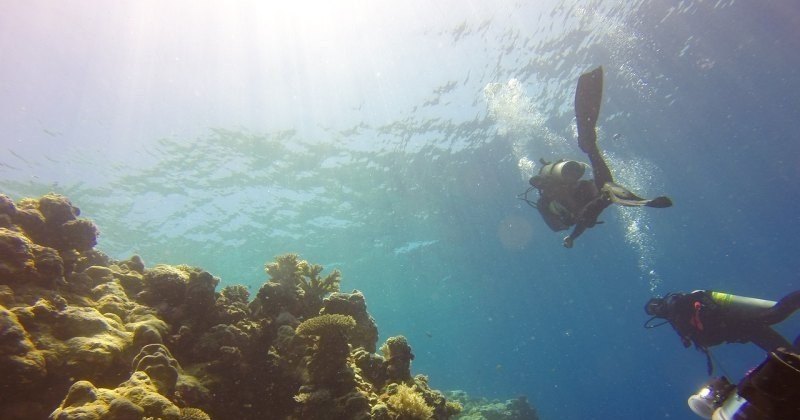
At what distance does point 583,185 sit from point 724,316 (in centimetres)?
466

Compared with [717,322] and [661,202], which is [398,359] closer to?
[661,202]

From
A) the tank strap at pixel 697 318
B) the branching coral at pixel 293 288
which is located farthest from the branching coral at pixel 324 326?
the tank strap at pixel 697 318

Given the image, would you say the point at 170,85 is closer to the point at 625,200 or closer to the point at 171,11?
the point at 171,11

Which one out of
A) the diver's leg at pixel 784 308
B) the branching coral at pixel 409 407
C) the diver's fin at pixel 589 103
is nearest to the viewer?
the branching coral at pixel 409 407

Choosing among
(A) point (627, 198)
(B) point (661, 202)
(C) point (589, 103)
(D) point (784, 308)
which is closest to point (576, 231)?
(A) point (627, 198)

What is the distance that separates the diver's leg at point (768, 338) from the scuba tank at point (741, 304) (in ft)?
2.08

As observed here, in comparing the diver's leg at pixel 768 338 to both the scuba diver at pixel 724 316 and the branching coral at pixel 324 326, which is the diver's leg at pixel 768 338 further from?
the branching coral at pixel 324 326

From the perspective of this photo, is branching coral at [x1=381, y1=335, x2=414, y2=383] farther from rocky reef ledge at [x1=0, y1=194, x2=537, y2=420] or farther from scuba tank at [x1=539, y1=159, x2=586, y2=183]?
scuba tank at [x1=539, y1=159, x2=586, y2=183]

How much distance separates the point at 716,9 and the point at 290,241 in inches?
1331

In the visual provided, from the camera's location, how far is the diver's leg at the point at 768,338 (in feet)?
27.4

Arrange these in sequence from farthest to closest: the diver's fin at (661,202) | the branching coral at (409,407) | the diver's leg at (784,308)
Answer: the diver's leg at (784,308)
the diver's fin at (661,202)
the branching coral at (409,407)

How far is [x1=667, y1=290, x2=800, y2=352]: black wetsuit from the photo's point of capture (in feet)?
27.1

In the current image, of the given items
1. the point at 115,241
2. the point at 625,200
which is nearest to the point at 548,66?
the point at 625,200

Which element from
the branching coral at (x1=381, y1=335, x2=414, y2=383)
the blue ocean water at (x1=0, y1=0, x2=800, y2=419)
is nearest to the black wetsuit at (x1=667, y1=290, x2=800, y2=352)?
the blue ocean water at (x1=0, y1=0, x2=800, y2=419)
